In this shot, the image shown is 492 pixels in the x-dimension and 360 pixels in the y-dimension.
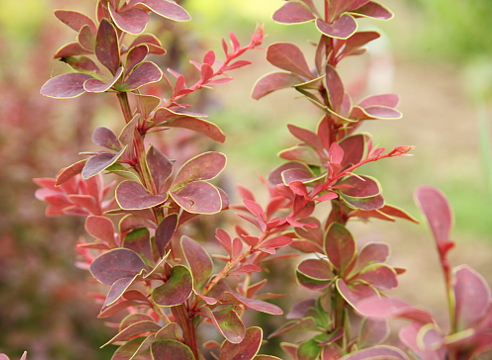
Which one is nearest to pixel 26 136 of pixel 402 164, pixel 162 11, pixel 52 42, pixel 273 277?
pixel 52 42

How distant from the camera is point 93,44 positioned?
1.53ft

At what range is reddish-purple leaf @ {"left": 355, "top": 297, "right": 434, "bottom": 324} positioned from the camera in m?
0.29

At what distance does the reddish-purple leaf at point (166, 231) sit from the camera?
1.49 ft

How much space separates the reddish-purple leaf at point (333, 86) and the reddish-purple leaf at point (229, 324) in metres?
0.23

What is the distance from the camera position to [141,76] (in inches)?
17.3

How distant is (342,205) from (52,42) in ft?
5.69

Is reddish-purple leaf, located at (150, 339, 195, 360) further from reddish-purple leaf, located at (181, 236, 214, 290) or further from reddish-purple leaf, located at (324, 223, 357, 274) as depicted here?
reddish-purple leaf, located at (324, 223, 357, 274)

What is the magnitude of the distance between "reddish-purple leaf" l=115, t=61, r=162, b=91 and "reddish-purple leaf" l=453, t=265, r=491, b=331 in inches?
11.5

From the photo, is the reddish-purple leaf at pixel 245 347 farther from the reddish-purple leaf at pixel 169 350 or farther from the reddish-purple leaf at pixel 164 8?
the reddish-purple leaf at pixel 164 8

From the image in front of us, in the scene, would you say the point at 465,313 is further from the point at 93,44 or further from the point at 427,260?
the point at 427,260

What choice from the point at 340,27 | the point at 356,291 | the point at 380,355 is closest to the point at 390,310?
the point at 380,355

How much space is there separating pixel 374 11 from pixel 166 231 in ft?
1.00

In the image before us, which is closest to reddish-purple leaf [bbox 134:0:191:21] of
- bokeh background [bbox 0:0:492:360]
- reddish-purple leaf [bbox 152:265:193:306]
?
reddish-purple leaf [bbox 152:265:193:306]

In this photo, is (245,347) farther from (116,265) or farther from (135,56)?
(135,56)
